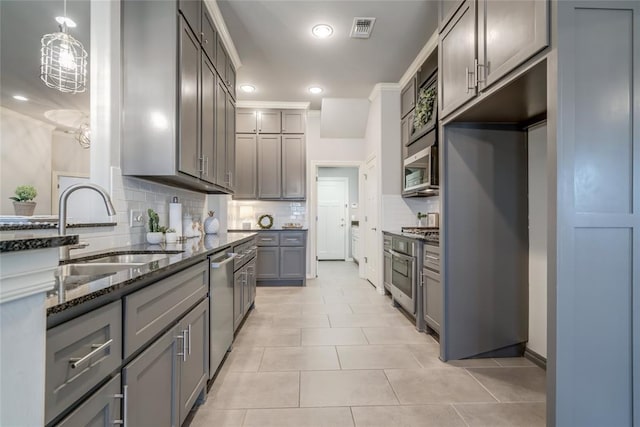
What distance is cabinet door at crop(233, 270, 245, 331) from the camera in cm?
255

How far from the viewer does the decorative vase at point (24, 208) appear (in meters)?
1.59

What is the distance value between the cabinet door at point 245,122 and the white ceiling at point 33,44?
3.04m

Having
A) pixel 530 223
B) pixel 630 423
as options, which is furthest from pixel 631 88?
pixel 630 423

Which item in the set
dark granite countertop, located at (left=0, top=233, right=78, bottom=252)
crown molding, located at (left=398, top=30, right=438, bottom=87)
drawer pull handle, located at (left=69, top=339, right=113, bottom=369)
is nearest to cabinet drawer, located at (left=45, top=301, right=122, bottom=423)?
drawer pull handle, located at (left=69, top=339, right=113, bottom=369)

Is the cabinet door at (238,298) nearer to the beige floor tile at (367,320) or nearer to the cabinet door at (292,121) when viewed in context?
the beige floor tile at (367,320)

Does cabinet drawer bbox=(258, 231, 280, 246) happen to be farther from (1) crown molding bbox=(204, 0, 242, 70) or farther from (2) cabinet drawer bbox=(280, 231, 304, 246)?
(1) crown molding bbox=(204, 0, 242, 70)

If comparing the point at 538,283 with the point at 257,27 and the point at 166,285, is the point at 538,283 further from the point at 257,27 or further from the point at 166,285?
the point at 257,27

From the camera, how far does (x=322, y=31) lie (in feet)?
10.1

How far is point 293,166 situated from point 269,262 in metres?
1.59

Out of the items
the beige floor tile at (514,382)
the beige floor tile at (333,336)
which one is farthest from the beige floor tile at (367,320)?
the beige floor tile at (514,382)

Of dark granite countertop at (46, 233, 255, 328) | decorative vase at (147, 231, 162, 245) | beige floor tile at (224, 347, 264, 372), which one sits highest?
decorative vase at (147, 231, 162, 245)

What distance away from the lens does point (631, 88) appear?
1266mm

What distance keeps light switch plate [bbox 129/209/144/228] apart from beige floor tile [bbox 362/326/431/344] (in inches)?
81.8

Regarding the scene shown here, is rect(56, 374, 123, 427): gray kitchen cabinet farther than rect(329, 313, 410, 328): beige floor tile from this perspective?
No
